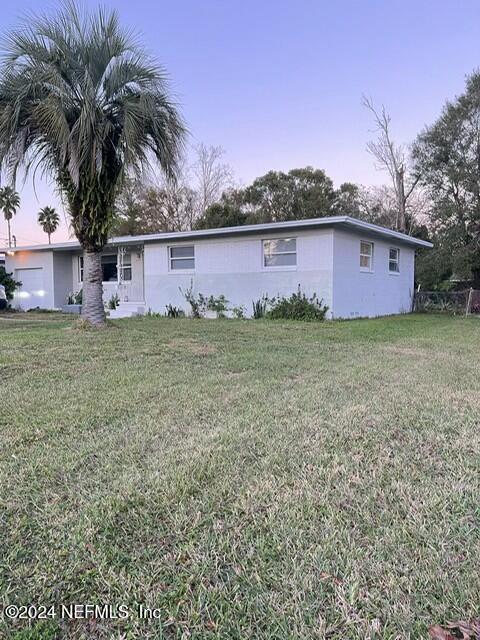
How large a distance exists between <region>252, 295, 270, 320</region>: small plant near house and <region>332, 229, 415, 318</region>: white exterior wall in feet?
7.75

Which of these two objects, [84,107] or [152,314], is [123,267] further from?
[84,107]

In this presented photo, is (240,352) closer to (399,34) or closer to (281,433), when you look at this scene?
(281,433)

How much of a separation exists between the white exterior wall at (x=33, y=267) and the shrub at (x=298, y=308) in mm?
11326

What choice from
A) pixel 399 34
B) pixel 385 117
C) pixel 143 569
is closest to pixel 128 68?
pixel 399 34

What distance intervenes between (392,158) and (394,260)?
11183 millimetres

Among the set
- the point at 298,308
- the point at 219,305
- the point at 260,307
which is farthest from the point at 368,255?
the point at 219,305

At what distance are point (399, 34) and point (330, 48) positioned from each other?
190 cm

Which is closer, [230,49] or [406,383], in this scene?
[406,383]

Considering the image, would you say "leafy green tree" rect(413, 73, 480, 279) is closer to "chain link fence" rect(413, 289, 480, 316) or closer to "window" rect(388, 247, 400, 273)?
"chain link fence" rect(413, 289, 480, 316)

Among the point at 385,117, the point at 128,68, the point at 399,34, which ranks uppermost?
the point at 385,117

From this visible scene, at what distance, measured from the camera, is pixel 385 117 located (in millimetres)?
23609

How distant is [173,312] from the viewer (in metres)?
15.4

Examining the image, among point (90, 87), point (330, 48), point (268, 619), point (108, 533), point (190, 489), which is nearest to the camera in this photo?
point (268, 619)

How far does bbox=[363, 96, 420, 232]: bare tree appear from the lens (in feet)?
77.5
